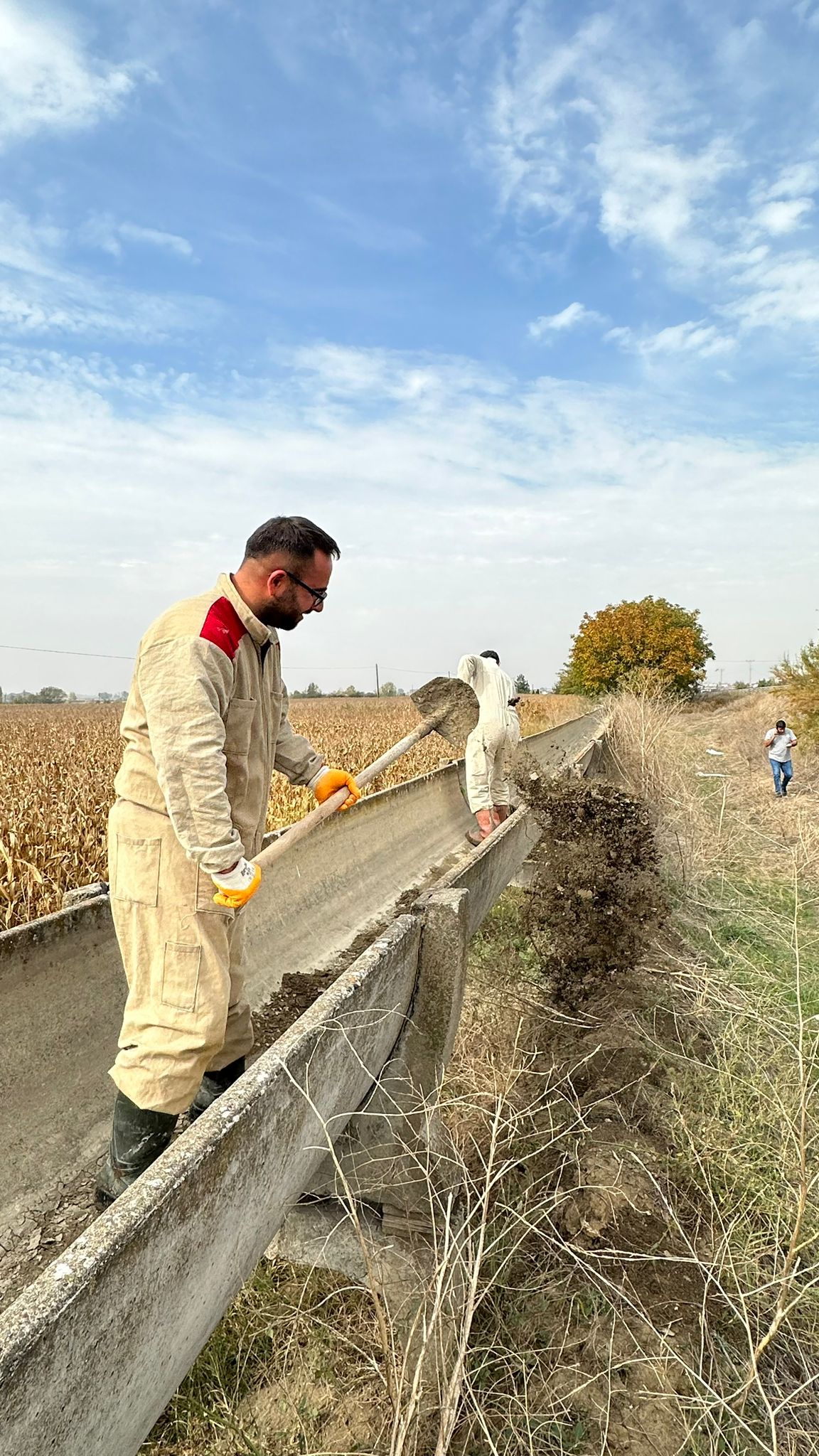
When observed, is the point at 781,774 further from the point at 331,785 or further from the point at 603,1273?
the point at 603,1273

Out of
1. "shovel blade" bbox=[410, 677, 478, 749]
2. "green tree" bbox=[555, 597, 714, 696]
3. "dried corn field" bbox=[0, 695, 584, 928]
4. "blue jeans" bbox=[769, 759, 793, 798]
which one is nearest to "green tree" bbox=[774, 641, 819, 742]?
"blue jeans" bbox=[769, 759, 793, 798]

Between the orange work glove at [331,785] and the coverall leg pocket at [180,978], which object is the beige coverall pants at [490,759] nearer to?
the orange work glove at [331,785]

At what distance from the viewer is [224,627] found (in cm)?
243

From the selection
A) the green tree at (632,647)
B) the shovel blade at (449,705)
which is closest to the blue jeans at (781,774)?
the shovel blade at (449,705)

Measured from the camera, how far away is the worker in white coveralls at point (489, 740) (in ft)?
24.5

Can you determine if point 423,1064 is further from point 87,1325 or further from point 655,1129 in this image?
point 87,1325

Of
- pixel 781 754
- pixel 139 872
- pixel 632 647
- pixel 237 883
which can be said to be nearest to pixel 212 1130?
pixel 237 883

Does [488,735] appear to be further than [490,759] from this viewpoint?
No

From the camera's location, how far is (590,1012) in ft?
13.0

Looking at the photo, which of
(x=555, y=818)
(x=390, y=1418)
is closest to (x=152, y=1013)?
(x=390, y=1418)

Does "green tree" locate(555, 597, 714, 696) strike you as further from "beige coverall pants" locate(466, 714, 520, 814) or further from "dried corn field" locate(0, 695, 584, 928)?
"beige coverall pants" locate(466, 714, 520, 814)

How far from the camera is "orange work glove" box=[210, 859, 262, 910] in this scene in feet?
7.68

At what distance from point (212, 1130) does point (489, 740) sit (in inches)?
242

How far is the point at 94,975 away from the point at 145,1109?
30.2 inches
